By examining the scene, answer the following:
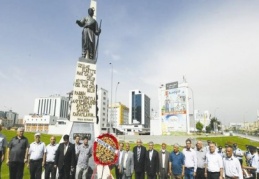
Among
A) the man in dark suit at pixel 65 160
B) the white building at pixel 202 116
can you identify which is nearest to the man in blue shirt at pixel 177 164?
the man in dark suit at pixel 65 160

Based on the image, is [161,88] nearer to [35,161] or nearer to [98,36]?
[98,36]

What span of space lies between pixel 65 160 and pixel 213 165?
4815 millimetres

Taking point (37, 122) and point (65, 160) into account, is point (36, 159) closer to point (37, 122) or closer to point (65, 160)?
point (65, 160)

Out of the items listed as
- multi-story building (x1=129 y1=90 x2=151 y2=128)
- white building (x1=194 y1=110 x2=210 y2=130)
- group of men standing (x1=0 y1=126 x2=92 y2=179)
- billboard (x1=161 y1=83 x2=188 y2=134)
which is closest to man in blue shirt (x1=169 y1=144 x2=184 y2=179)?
group of men standing (x1=0 y1=126 x2=92 y2=179)

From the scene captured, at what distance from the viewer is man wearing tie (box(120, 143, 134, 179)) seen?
347 inches

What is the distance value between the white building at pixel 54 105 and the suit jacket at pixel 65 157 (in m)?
178

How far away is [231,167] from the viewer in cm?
728

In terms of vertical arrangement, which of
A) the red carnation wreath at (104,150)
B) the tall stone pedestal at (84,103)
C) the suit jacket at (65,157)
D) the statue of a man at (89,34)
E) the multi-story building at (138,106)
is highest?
the multi-story building at (138,106)

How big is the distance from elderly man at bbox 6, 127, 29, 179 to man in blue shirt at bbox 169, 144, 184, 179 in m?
5.06

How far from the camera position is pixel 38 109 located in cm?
19250

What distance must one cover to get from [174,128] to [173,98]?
7.02 m

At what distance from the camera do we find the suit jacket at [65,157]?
24.6 ft

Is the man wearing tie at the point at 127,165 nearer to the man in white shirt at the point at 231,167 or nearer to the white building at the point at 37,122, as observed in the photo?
the man in white shirt at the point at 231,167

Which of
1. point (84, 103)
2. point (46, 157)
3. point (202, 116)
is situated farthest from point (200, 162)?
point (202, 116)
